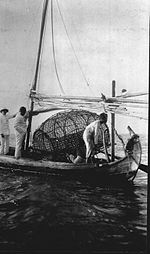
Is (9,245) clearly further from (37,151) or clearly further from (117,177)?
(37,151)

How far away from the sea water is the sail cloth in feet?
5.97

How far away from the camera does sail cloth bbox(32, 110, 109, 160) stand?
9727mm

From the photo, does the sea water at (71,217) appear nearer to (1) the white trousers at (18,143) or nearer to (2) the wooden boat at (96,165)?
(2) the wooden boat at (96,165)

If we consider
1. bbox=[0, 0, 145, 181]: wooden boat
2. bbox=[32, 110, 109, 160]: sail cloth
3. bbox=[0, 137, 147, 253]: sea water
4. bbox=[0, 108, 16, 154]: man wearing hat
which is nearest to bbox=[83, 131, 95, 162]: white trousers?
bbox=[0, 0, 145, 181]: wooden boat

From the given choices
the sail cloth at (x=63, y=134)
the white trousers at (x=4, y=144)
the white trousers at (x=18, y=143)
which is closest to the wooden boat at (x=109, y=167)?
the white trousers at (x=18, y=143)

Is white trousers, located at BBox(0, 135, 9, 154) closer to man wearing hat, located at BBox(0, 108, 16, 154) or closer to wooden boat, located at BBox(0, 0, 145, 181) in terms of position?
man wearing hat, located at BBox(0, 108, 16, 154)

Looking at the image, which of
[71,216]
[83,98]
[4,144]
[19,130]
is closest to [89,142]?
[83,98]

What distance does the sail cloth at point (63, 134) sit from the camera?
31.9 ft

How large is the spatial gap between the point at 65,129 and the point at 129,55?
4.03 m

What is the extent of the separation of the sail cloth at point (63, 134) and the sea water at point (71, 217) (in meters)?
1.82

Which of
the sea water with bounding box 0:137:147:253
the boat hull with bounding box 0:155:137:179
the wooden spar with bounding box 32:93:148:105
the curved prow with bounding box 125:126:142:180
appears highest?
the wooden spar with bounding box 32:93:148:105

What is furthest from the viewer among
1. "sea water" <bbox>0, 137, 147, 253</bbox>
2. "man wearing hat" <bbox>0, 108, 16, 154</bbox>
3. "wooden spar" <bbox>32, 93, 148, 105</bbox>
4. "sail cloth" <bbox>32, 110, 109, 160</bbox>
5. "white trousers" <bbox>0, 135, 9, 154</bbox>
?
"white trousers" <bbox>0, 135, 9, 154</bbox>

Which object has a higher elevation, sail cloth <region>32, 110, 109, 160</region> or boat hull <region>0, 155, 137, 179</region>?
sail cloth <region>32, 110, 109, 160</region>

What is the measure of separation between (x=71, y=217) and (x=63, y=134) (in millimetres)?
4675
